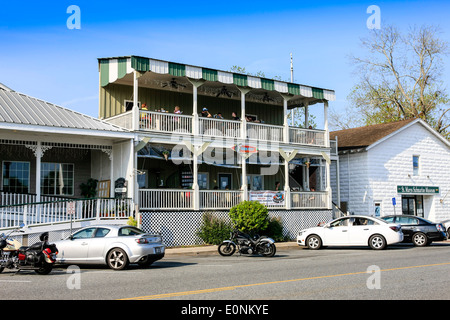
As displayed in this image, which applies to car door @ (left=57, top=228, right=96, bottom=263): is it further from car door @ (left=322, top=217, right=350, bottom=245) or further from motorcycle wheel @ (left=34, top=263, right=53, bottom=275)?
car door @ (left=322, top=217, right=350, bottom=245)

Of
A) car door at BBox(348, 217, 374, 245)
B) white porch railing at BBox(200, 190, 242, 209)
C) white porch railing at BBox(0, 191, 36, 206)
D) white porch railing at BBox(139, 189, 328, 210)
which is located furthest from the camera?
white porch railing at BBox(200, 190, 242, 209)

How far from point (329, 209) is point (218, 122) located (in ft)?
26.4

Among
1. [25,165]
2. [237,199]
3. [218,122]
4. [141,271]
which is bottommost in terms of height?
[141,271]

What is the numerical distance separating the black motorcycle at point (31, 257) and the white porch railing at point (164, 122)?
1005cm

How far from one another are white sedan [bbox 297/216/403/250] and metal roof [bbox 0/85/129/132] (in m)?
9.24

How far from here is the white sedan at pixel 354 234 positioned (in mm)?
20859

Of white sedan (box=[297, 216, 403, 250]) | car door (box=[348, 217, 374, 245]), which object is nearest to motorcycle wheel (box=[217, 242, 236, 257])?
white sedan (box=[297, 216, 403, 250])

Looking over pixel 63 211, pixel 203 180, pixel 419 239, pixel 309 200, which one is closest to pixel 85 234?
pixel 63 211

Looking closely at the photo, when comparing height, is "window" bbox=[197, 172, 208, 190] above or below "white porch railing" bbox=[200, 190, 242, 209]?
above

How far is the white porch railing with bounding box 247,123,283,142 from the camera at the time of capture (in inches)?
1029

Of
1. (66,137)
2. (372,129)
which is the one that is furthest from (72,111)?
(372,129)

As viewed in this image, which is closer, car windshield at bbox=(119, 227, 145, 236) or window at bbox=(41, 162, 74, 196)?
car windshield at bbox=(119, 227, 145, 236)

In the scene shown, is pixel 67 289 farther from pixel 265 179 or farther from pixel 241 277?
pixel 265 179

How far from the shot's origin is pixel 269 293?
367 inches
